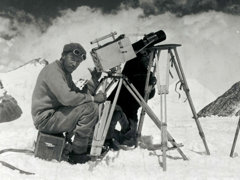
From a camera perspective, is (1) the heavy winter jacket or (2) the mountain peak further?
(2) the mountain peak

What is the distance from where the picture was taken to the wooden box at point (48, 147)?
4402mm

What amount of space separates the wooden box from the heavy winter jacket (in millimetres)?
226

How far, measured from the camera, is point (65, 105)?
4.25m

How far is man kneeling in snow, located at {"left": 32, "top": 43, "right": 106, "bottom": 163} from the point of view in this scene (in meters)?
4.22

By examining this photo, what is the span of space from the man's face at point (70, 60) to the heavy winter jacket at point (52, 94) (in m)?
0.08

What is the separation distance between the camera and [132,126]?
5.66 m

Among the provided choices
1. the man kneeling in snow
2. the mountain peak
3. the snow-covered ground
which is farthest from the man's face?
the mountain peak

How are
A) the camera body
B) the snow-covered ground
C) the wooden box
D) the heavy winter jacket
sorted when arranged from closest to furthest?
the snow-covered ground < the heavy winter jacket < the camera body < the wooden box

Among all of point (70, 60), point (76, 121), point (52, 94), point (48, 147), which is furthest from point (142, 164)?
point (70, 60)

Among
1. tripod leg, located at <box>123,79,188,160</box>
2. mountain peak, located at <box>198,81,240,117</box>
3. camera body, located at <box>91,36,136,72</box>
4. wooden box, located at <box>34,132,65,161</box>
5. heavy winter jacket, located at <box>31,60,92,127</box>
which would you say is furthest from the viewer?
mountain peak, located at <box>198,81,240,117</box>

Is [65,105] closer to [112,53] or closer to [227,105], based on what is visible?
[112,53]

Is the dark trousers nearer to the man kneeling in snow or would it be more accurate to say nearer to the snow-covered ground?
the man kneeling in snow

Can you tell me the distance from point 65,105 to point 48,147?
628 mm

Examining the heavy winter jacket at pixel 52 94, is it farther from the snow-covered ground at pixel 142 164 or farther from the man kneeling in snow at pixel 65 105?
the snow-covered ground at pixel 142 164
